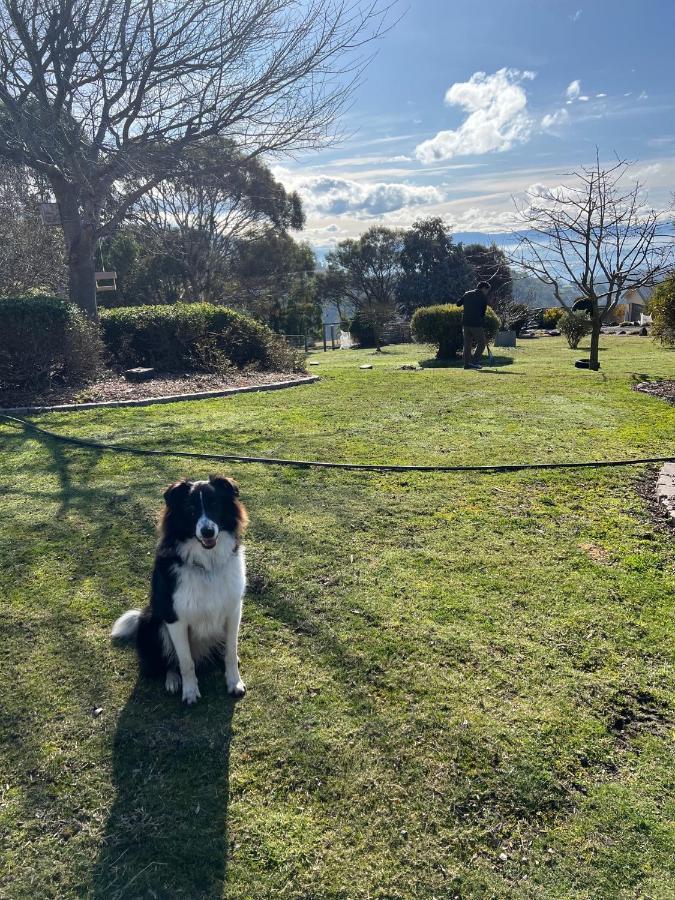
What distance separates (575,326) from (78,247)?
1666 centimetres

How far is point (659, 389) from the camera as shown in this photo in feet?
31.3

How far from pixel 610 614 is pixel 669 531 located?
1.37 m

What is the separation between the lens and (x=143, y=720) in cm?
248

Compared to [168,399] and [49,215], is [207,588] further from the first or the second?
[49,215]

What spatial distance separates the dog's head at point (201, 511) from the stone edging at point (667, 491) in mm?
3479

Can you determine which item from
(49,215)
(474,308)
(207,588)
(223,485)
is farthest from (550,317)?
(207,588)

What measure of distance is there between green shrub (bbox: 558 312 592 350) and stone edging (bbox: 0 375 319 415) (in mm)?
12898

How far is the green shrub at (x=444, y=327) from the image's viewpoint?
15.9 m

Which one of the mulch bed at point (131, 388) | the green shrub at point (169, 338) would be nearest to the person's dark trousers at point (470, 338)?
the mulch bed at point (131, 388)

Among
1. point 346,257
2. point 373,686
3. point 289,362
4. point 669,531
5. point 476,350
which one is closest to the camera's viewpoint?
point 373,686

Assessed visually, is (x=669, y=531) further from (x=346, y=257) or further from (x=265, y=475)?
(x=346, y=257)

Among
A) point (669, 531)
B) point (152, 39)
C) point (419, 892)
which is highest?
point (152, 39)

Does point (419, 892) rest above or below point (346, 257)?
below

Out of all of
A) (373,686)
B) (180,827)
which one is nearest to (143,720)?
(180,827)
